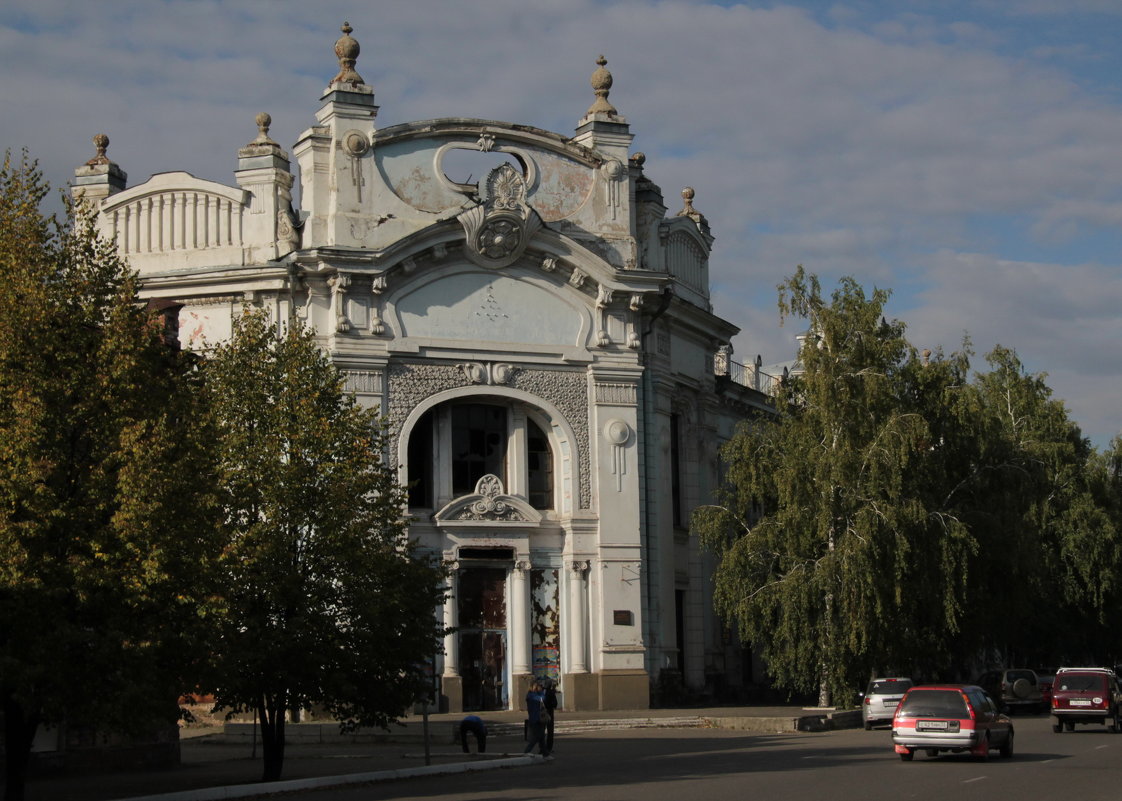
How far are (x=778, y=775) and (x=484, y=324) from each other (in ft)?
70.6

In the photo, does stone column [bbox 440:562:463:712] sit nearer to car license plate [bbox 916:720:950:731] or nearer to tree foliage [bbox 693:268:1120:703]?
tree foliage [bbox 693:268:1120:703]

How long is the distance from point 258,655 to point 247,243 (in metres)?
19.8

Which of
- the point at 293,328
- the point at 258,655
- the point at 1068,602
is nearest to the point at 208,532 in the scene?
the point at 258,655

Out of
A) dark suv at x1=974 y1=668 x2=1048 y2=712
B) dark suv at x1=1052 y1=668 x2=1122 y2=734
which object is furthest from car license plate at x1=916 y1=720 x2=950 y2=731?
dark suv at x1=974 y1=668 x2=1048 y2=712

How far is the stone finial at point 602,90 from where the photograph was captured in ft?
152

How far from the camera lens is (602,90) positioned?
154 feet

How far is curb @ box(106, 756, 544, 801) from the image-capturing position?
73.7 feet

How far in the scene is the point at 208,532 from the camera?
23.0 m

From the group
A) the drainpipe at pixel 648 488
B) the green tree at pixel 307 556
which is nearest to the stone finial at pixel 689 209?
the drainpipe at pixel 648 488

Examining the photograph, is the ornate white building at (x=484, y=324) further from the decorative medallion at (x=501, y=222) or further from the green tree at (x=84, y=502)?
the green tree at (x=84, y=502)

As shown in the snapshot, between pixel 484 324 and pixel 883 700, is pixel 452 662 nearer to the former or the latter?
pixel 484 324

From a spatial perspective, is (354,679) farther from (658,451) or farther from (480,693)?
(658,451)

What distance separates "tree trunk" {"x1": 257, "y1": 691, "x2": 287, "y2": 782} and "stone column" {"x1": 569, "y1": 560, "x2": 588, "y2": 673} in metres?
16.7

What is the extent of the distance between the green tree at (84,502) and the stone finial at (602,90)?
24.8 meters
